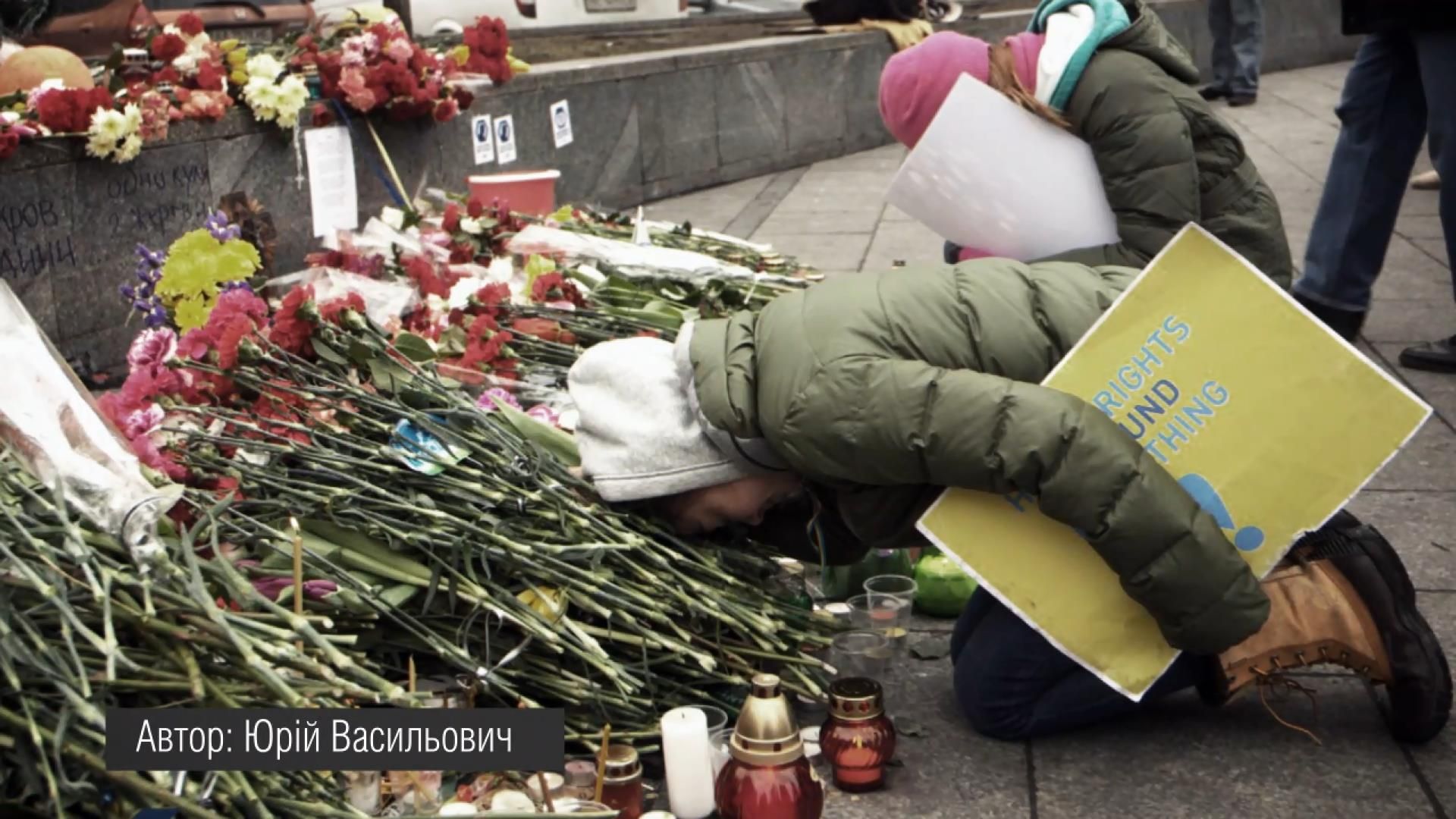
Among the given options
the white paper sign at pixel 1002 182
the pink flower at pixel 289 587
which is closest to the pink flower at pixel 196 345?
the pink flower at pixel 289 587

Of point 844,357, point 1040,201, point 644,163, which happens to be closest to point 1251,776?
point 844,357

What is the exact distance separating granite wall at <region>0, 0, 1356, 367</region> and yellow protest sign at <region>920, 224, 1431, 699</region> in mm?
3650

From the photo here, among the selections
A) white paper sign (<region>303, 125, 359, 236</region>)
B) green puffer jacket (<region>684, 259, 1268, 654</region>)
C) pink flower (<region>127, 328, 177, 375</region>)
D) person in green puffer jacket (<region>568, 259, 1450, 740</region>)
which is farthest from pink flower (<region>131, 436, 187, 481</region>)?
white paper sign (<region>303, 125, 359, 236</region>)

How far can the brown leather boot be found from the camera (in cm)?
301

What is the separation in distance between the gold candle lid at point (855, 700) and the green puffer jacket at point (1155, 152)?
1.67 m

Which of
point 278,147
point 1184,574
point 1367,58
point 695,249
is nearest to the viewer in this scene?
point 1184,574

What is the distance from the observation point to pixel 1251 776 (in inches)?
117

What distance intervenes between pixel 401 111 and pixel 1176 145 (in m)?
3.64

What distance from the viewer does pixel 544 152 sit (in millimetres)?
8398

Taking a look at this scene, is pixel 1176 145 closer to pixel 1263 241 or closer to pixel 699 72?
pixel 1263 241

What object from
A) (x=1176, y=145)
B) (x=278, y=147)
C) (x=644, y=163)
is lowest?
(x=644, y=163)

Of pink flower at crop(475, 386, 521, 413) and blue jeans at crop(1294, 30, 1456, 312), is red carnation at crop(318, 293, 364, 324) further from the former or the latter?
blue jeans at crop(1294, 30, 1456, 312)

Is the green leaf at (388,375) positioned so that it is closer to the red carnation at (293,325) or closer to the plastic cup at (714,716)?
the red carnation at (293,325)

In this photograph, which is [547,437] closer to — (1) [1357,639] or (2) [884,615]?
(2) [884,615]
